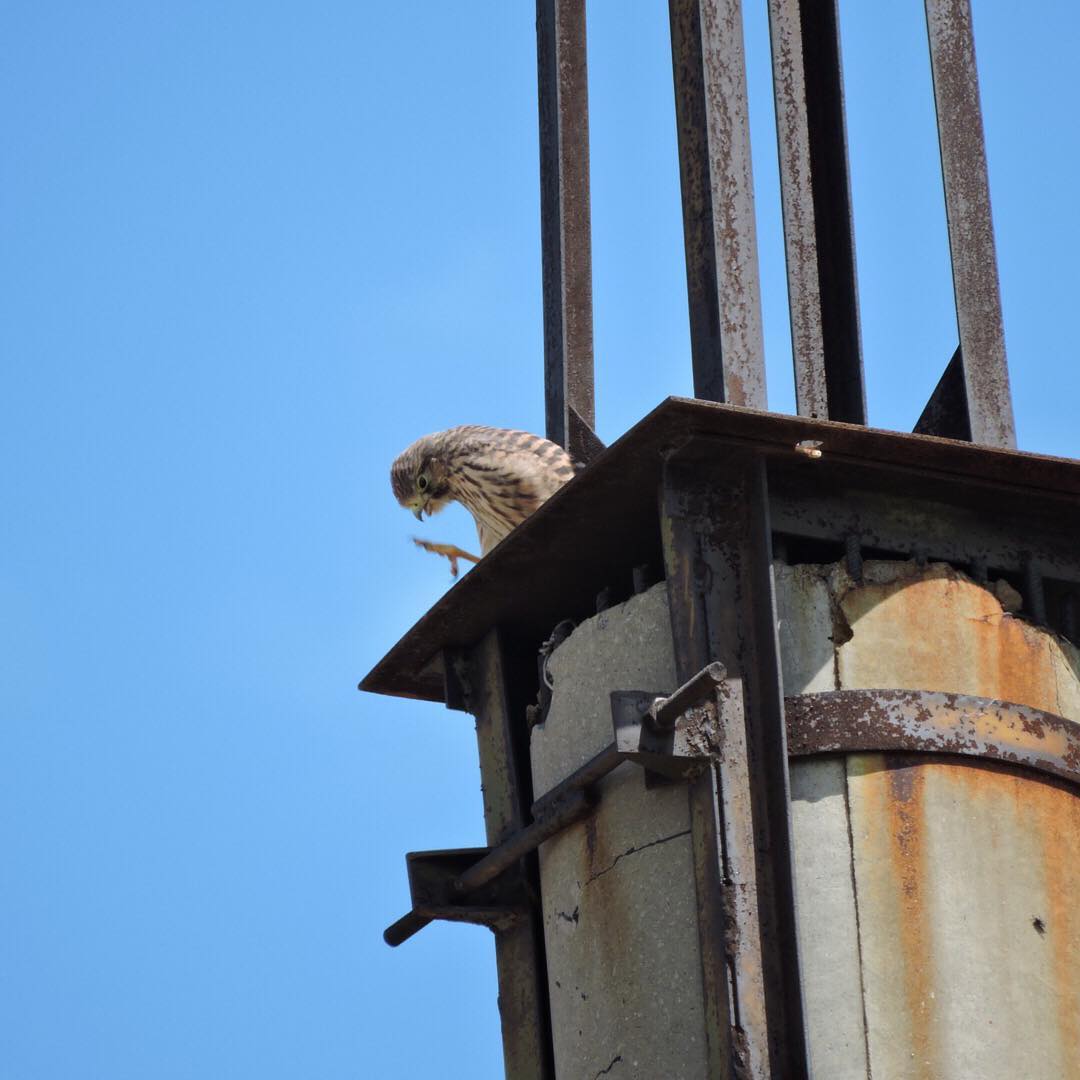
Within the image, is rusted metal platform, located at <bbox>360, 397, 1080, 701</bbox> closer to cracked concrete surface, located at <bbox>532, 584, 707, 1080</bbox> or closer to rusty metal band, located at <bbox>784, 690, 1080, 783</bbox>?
cracked concrete surface, located at <bbox>532, 584, 707, 1080</bbox>

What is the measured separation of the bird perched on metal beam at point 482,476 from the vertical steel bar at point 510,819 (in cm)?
115

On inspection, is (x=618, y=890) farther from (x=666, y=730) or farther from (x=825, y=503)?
(x=825, y=503)

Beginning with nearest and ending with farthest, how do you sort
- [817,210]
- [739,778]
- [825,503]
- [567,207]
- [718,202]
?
[739,778]
[825,503]
[718,202]
[817,210]
[567,207]

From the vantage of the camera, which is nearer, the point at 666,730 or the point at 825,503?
the point at 666,730

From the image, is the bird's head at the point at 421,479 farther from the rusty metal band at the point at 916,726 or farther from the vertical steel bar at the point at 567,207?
the rusty metal band at the point at 916,726

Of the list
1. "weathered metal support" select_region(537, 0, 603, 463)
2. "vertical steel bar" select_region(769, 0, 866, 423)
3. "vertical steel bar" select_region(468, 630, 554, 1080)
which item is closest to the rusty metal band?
"vertical steel bar" select_region(769, 0, 866, 423)

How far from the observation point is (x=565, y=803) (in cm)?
534

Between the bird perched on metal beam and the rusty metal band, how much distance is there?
240 centimetres

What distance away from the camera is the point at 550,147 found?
7.27 metres

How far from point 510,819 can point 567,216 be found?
2406 millimetres

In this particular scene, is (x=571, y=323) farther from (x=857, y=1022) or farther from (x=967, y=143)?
(x=857, y=1022)

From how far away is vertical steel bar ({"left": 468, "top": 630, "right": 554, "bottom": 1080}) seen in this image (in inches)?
224

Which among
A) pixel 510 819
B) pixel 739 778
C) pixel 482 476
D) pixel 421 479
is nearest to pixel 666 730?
pixel 739 778

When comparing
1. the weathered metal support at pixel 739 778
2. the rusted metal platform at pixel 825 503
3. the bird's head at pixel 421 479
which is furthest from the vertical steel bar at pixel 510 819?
the bird's head at pixel 421 479
